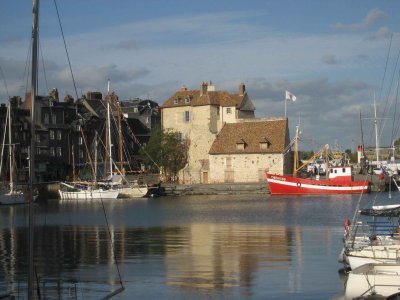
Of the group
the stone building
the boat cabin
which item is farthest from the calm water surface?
the stone building

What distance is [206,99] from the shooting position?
110 meters

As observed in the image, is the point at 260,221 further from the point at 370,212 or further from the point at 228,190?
the point at 228,190

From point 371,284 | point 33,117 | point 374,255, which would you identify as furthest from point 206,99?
point 33,117

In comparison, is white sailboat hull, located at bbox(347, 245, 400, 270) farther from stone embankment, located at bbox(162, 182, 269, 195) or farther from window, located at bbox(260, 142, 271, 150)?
window, located at bbox(260, 142, 271, 150)

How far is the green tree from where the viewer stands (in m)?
111

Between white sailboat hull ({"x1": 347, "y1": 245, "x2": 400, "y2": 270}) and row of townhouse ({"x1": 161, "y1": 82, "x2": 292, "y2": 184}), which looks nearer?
white sailboat hull ({"x1": 347, "y1": 245, "x2": 400, "y2": 270})

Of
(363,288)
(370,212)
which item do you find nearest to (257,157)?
(370,212)

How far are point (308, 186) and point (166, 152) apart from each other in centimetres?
2302

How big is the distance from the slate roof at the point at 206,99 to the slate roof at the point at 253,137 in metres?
4.11

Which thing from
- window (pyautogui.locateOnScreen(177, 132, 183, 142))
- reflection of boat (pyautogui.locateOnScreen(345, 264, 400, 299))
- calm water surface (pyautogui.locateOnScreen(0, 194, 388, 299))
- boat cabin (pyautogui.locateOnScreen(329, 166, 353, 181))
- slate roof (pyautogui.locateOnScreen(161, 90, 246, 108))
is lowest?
calm water surface (pyautogui.locateOnScreen(0, 194, 388, 299))

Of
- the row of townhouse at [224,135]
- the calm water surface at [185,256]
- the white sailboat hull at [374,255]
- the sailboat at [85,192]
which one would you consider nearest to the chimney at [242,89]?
the row of townhouse at [224,135]

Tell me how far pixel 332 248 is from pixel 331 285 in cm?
1018

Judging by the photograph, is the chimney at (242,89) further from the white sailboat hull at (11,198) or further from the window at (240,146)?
the white sailboat hull at (11,198)

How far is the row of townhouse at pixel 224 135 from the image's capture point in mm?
102562
